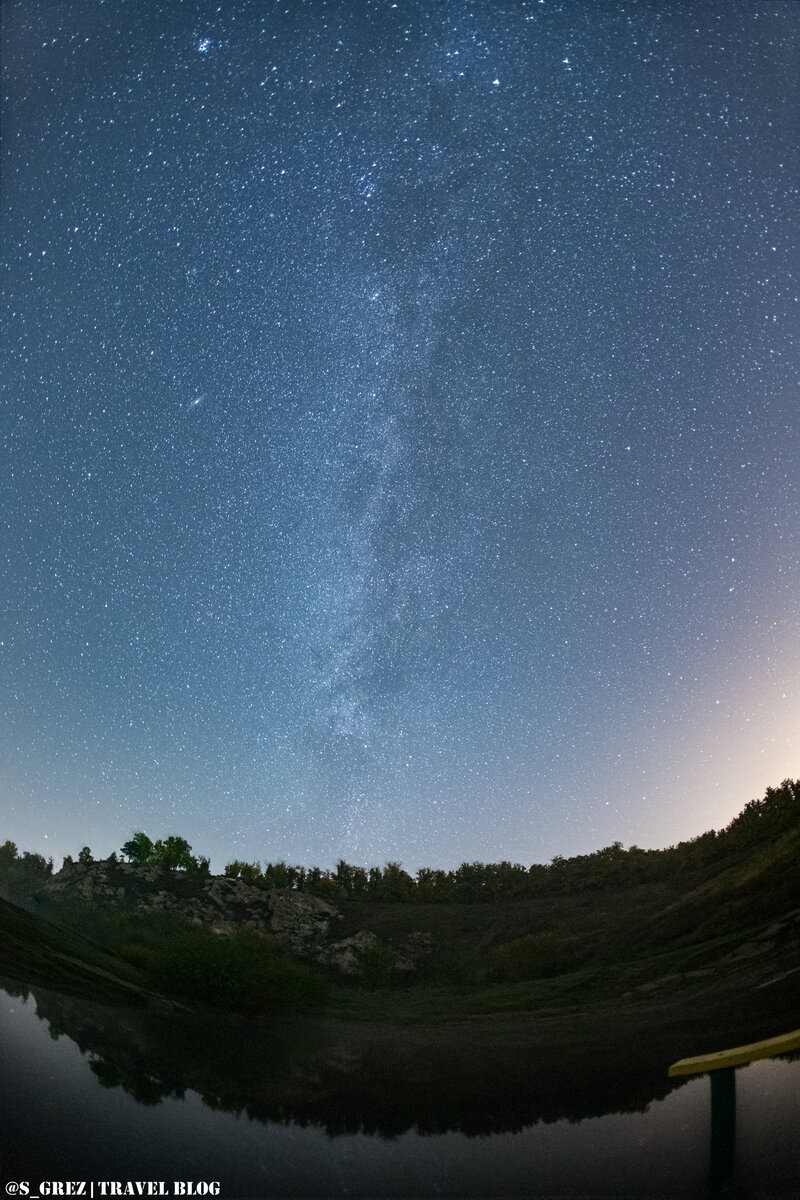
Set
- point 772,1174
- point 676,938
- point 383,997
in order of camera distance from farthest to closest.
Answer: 1. point 383,997
2. point 676,938
3. point 772,1174

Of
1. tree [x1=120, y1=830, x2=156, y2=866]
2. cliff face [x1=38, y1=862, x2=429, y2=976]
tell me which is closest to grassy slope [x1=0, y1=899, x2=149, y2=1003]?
cliff face [x1=38, y1=862, x2=429, y2=976]

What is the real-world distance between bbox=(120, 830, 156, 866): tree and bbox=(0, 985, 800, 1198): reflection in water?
98.0ft

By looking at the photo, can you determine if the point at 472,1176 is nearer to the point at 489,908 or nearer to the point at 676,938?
the point at 676,938

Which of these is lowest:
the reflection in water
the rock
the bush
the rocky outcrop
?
the rock

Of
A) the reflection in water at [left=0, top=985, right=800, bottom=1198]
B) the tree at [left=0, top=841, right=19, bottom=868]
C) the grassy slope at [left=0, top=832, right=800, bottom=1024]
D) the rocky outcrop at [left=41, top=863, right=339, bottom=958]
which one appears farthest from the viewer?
the tree at [left=0, top=841, right=19, bottom=868]

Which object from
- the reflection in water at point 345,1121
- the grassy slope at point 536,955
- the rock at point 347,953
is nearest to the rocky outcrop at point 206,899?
the rock at point 347,953

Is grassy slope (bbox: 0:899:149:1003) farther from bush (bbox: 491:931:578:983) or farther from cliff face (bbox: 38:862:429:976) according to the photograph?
cliff face (bbox: 38:862:429:976)

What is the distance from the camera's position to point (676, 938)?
42.4 ft

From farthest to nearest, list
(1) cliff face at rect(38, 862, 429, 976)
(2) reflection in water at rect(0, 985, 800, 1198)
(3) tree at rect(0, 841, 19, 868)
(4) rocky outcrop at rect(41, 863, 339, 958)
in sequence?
1. (3) tree at rect(0, 841, 19, 868)
2. (4) rocky outcrop at rect(41, 863, 339, 958)
3. (1) cliff face at rect(38, 862, 429, 976)
4. (2) reflection in water at rect(0, 985, 800, 1198)

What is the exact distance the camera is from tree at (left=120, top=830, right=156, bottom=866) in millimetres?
31578

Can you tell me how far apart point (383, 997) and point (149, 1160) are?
480 inches

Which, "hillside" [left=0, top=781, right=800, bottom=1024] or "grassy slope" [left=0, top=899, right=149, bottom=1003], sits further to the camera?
"hillside" [left=0, top=781, right=800, bottom=1024]

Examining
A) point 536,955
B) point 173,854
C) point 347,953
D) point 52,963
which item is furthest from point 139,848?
point 52,963

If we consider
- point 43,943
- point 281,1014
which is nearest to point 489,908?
point 281,1014
